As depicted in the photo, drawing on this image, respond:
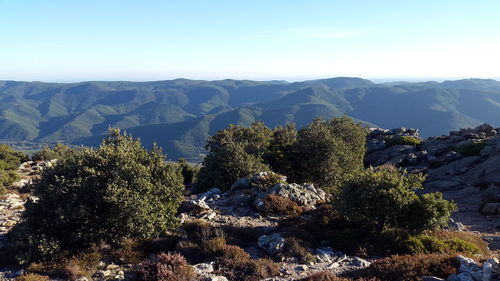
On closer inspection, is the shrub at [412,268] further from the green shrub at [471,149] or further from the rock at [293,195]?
the green shrub at [471,149]

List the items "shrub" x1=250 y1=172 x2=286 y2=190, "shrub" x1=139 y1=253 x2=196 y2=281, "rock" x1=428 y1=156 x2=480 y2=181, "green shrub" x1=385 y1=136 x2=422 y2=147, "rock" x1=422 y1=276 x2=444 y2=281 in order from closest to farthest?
"rock" x1=422 y1=276 x2=444 y2=281
"shrub" x1=139 y1=253 x2=196 y2=281
"shrub" x1=250 y1=172 x2=286 y2=190
"rock" x1=428 y1=156 x2=480 y2=181
"green shrub" x1=385 y1=136 x2=422 y2=147

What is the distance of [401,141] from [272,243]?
160ft

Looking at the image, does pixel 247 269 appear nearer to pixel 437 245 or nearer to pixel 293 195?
pixel 437 245

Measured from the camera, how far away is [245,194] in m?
24.3

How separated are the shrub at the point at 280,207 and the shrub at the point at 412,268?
8866mm

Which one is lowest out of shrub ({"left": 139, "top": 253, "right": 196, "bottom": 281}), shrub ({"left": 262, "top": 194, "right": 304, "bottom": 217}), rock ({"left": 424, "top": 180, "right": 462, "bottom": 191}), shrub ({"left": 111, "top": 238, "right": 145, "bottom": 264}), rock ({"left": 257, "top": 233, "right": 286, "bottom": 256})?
rock ({"left": 424, "top": 180, "right": 462, "bottom": 191})

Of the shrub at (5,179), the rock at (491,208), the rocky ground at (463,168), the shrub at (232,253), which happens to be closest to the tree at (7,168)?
the shrub at (5,179)

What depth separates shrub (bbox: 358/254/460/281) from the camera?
11.2 metres

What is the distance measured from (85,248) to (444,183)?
34964mm

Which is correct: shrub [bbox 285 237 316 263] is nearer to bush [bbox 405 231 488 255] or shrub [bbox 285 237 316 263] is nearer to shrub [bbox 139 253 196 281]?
bush [bbox 405 231 488 255]

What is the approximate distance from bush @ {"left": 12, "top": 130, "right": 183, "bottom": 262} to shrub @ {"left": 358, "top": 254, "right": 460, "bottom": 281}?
955 centimetres

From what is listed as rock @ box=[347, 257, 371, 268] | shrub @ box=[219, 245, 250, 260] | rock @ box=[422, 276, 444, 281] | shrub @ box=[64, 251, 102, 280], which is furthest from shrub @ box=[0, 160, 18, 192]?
rock @ box=[422, 276, 444, 281]

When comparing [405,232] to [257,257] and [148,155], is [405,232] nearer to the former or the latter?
[257,257]

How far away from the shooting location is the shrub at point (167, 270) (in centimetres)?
1153
